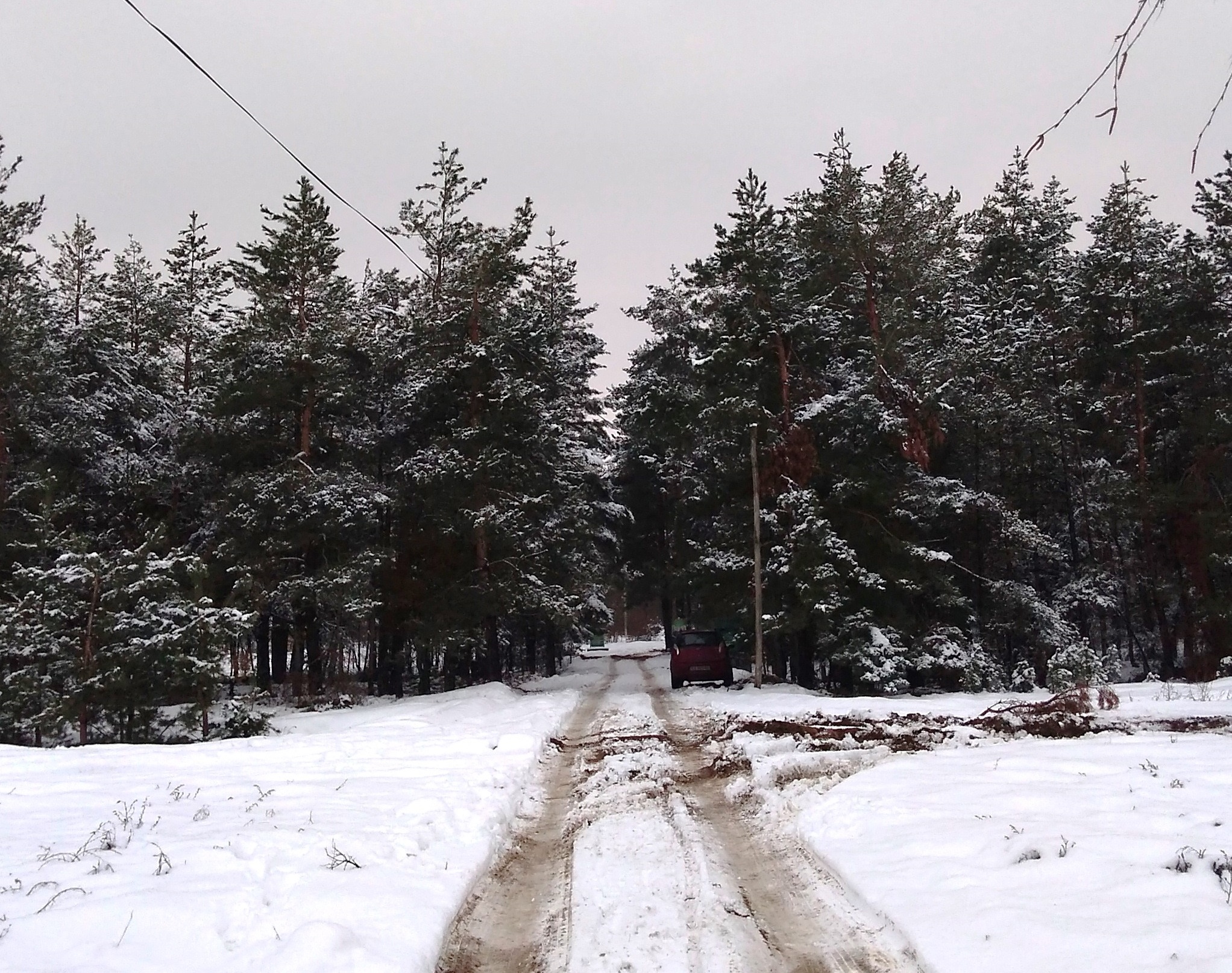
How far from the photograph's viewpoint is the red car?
2392 centimetres

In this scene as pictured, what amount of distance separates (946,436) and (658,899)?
67.3 ft

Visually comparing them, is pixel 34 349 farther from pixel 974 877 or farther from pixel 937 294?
pixel 937 294

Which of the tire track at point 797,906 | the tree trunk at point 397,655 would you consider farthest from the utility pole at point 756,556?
the tire track at point 797,906

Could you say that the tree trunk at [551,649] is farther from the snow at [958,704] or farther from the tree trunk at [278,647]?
the snow at [958,704]

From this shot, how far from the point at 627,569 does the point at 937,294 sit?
21.7 metres

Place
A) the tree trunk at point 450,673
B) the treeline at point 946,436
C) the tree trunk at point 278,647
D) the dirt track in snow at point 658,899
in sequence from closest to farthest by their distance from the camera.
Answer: the dirt track in snow at point 658,899, the treeline at point 946,436, the tree trunk at point 278,647, the tree trunk at point 450,673

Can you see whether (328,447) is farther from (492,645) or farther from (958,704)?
(958,704)

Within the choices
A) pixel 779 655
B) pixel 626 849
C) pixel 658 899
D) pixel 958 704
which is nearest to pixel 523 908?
pixel 658 899

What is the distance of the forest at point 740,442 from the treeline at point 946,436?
115mm

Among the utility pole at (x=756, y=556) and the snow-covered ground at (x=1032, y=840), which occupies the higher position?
the utility pole at (x=756, y=556)

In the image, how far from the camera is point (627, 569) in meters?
41.6

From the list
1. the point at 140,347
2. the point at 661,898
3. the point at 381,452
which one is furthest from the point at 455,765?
the point at 140,347

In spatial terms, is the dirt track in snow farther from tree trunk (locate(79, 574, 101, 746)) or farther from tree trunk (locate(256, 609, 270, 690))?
tree trunk (locate(256, 609, 270, 690))

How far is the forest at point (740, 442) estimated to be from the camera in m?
21.4
